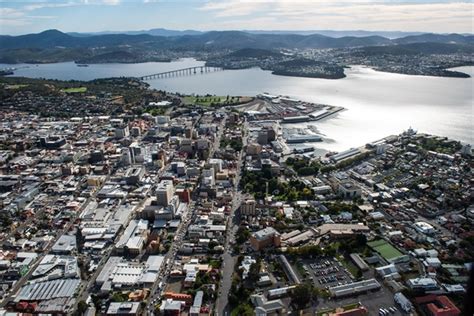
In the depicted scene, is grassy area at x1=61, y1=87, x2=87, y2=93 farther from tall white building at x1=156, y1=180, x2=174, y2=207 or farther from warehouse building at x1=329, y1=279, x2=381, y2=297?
warehouse building at x1=329, y1=279, x2=381, y2=297

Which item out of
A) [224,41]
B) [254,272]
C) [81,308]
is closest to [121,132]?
[81,308]

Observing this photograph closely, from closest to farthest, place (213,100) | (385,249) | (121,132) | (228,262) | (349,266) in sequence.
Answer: (349,266) → (228,262) → (385,249) → (121,132) → (213,100)

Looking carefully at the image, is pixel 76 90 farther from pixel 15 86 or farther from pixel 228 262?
pixel 228 262

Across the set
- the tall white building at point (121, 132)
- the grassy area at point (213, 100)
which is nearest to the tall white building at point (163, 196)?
the tall white building at point (121, 132)

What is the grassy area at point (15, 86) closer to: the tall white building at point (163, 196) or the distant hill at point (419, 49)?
the tall white building at point (163, 196)

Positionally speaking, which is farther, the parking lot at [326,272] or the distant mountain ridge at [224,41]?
the distant mountain ridge at [224,41]

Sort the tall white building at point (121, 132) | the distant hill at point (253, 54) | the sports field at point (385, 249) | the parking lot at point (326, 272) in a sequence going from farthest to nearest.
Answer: the distant hill at point (253, 54) → the tall white building at point (121, 132) → the sports field at point (385, 249) → the parking lot at point (326, 272)

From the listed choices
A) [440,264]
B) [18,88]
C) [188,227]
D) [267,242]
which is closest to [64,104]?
[18,88]
